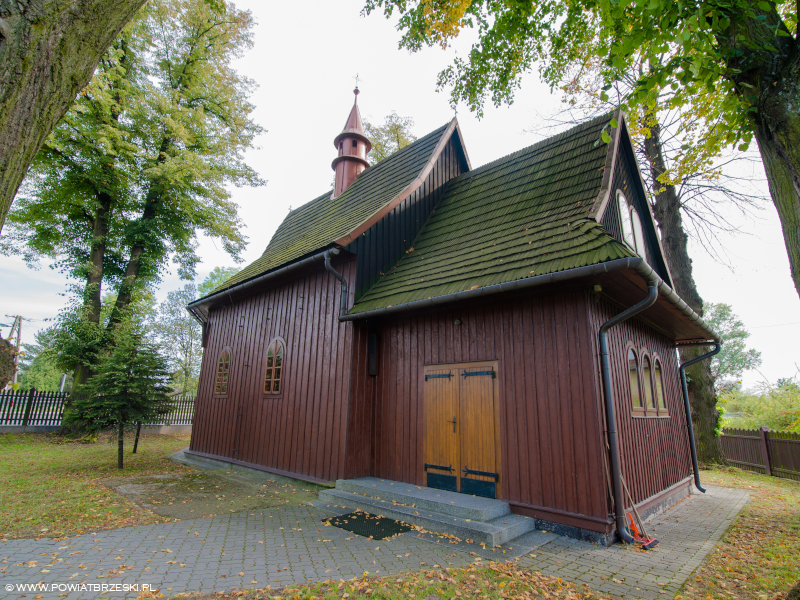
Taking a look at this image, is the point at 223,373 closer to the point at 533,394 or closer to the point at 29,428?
the point at 533,394

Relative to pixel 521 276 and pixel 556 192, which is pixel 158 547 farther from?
pixel 556 192

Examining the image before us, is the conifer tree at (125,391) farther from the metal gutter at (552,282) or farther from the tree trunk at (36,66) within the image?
the tree trunk at (36,66)

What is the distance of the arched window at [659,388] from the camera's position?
7.57m

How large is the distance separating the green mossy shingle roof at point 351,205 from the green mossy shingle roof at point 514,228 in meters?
1.21

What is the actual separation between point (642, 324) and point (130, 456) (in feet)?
42.4

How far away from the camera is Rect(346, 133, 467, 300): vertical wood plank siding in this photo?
26.7 feet

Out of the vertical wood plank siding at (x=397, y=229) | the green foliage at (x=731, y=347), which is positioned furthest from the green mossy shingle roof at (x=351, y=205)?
the green foliage at (x=731, y=347)

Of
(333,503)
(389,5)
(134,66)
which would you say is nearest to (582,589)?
(333,503)

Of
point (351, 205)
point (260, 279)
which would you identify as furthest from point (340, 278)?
point (351, 205)

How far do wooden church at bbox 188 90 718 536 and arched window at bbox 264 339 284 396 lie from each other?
0.04 meters

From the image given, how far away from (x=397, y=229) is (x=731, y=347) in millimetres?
59075

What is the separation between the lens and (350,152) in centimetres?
1291

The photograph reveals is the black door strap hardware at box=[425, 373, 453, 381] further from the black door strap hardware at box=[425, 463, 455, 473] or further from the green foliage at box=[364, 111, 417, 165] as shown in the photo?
the green foliage at box=[364, 111, 417, 165]

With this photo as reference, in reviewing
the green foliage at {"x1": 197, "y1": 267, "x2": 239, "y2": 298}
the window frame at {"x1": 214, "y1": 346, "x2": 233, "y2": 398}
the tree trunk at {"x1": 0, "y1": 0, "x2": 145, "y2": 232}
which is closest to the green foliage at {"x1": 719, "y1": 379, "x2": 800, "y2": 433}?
the window frame at {"x1": 214, "y1": 346, "x2": 233, "y2": 398}
